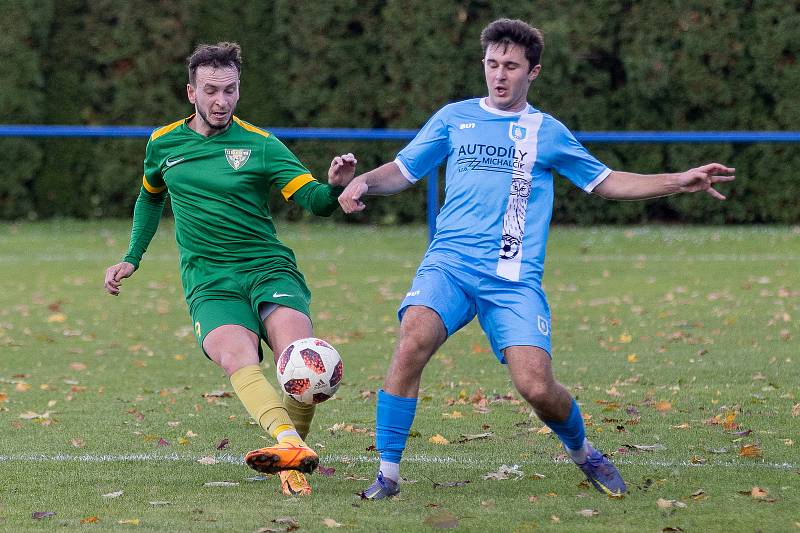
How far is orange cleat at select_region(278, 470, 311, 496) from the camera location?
552 cm

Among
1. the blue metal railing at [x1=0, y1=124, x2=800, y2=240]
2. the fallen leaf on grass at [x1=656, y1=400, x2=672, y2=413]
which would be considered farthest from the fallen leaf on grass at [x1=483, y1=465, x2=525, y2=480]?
the blue metal railing at [x1=0, y1=124, x2=800, y2=240]

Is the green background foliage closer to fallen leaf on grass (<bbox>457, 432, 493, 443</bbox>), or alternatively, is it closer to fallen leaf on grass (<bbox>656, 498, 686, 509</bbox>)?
fallen leaf on grass (<bbox>457, 432, 493, 443</bbox>)

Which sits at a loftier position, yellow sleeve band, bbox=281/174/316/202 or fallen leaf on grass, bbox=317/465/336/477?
yellow sleeve band, bbox=281/174/316/202

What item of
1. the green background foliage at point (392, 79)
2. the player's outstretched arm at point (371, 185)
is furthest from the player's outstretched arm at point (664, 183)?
the green background foliage at point (392, 79)

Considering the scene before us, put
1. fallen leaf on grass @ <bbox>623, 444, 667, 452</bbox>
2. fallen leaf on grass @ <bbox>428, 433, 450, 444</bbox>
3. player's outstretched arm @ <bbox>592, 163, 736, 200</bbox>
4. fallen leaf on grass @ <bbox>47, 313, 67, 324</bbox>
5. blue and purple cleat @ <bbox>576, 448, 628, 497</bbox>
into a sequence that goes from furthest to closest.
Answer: fallen leaf on grass @ <bbox>47, 313, 67, 324</bbox> < fallen leaf on grass @ <bbox>428, 433, 450, 444</bbox> < fallen leaf on grass @ <bbox>623, 444, 667, 452</bbox> < blue and purple cleat @ <bbox>576, 448, 628, 497</bbox> < player's outstretched arm @ <bbox>592, 163, 736, 200</bbox>

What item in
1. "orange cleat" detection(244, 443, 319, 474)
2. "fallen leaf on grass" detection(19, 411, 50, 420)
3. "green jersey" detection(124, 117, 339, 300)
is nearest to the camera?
"orange cleat" detection(244, 443, 319, 474)

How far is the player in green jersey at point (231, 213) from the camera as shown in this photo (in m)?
5.85

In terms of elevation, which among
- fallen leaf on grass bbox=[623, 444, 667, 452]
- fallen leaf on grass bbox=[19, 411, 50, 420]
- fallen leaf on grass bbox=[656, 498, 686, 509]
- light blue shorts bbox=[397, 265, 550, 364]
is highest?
light blue shorts bbox=[397, 265, 550, 364]

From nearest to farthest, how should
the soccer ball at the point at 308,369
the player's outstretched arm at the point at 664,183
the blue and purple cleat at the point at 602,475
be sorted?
the player's outstretched arm at the point at 664,183, the blue and purple cleat at the point at 602,475, the soccer ball at the point at 308,369

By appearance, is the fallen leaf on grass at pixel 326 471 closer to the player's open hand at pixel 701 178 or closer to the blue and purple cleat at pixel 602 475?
the blue and purple cleat at pixel 602 475

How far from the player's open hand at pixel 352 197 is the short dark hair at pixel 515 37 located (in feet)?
2.90

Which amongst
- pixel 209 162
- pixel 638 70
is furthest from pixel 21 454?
pixel 638 70

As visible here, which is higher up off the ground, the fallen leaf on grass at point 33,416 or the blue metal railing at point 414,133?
the blue metal railing at point 414,133

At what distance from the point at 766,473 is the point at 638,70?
42.8 feet
